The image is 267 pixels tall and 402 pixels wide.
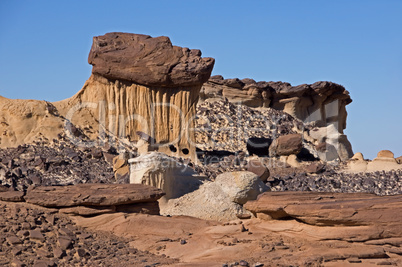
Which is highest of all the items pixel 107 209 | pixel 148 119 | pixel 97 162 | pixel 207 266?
pixel 148 119

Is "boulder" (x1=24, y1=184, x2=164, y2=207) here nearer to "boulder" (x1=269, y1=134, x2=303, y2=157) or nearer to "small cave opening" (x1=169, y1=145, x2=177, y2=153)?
"small cave opening" (x1=169, y1=145, x2=177, y2=153)

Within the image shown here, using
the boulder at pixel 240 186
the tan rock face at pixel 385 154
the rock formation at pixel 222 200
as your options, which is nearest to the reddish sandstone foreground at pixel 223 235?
the rock formation at pixel 222 200

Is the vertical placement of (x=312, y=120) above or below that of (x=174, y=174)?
above

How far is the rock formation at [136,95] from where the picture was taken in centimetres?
1931

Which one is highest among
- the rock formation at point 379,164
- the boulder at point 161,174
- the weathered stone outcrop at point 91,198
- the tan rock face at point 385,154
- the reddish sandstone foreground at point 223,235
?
the tan rock face at point 385,154

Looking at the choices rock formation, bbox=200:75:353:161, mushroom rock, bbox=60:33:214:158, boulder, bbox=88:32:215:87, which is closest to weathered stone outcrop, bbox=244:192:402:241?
mushroom rock, bbox=60:33:214:158

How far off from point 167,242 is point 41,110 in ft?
36.6

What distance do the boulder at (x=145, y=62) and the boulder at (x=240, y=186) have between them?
262 inches

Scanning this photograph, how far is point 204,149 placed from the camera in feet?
76.5

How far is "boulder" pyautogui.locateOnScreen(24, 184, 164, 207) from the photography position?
34.8 feet

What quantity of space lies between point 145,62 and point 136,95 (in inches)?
47.7

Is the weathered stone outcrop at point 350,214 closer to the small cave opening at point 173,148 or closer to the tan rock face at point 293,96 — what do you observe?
the small cave opening at point 173,148

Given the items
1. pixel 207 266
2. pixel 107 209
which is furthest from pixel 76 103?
pixel 207 266

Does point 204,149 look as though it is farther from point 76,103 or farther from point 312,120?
point 312,120
